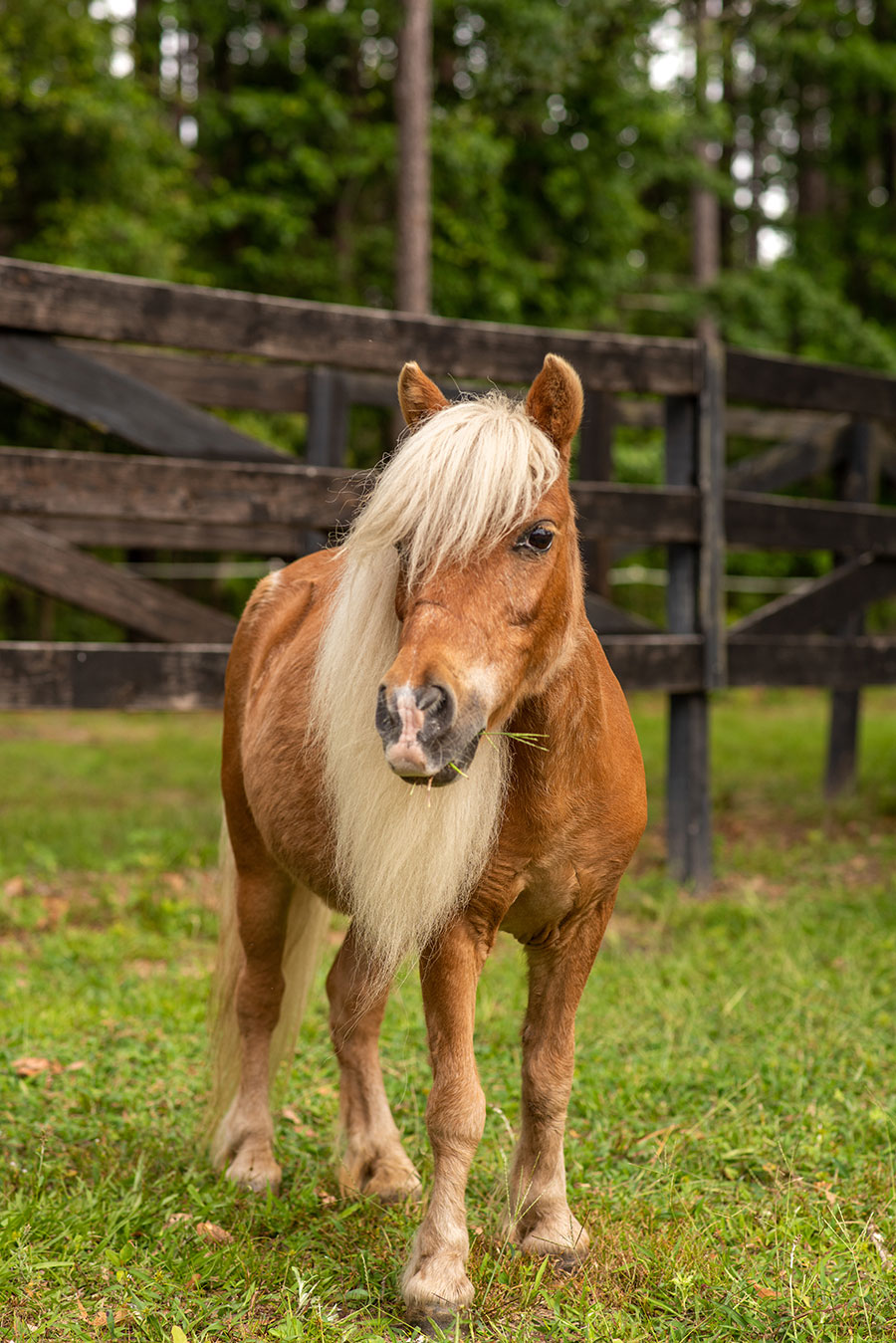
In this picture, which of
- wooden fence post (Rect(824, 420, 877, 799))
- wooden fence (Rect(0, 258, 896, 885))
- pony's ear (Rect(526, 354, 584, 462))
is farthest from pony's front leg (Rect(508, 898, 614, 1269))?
wooden fence post (Rect(824, 420, 877, 799))

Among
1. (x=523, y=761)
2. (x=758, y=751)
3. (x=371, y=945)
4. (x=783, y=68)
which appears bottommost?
(x=758, y=751)

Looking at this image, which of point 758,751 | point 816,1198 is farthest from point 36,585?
point 758,751

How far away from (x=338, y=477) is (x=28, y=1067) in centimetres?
269

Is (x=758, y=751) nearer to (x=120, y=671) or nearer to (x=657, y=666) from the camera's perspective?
(x=657, y=666)

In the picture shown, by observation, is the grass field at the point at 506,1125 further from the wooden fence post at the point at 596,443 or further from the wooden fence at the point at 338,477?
the wooden fence post at the point at 596,443

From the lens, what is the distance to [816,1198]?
2.72 m

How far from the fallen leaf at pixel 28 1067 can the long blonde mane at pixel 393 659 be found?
1.63 meters

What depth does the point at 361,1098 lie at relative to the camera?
2.97m

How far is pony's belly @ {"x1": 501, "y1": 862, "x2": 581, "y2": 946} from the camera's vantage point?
2404mm

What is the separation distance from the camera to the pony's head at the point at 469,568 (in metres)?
1.83

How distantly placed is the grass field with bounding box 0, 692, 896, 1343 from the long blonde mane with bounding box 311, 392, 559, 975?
733mm

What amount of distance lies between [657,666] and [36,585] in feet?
9.48

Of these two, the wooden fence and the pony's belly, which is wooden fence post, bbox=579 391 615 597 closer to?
the wooden fence

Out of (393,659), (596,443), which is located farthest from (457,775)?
(596,443)
